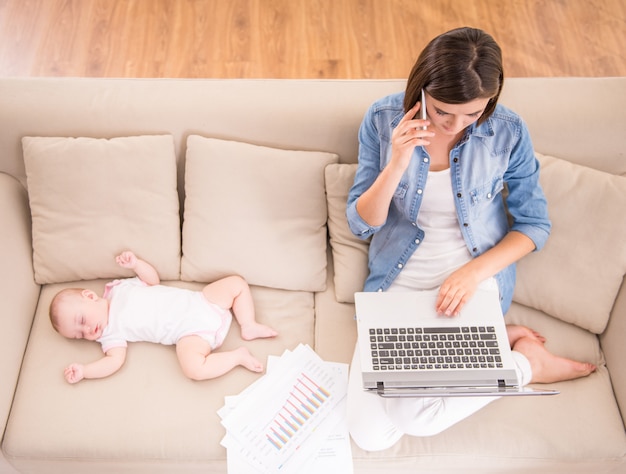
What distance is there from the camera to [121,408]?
166 cm

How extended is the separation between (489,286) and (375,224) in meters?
0.37

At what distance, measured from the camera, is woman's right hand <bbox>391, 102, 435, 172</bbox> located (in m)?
1.38

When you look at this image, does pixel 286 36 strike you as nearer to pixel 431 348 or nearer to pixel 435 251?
pixel 435 251

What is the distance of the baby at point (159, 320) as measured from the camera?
1.71m

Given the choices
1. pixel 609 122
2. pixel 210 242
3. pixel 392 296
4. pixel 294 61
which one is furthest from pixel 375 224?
pixel 294 61

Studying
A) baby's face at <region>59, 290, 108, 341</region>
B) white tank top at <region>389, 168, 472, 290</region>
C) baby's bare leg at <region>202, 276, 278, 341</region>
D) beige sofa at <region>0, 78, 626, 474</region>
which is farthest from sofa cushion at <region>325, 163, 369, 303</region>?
baby's face at <region>59, 290, 108, 341</region>

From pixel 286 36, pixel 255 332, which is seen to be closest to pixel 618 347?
pixel 255 332

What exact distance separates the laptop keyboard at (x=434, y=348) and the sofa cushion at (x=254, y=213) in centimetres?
41

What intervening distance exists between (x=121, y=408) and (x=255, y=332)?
43 centimetres

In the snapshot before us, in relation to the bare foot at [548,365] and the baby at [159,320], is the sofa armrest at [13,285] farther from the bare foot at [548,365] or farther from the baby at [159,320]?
the bare foot at [548,365]

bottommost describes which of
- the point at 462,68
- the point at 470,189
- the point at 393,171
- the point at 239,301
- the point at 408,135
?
the point at 239,301

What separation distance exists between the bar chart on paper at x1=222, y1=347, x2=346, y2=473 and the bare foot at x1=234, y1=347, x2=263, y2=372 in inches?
1.8

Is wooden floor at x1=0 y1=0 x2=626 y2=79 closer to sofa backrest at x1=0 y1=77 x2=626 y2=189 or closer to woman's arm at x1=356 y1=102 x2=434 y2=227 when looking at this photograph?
sofa backrest at x1=0 y1=77 x2=626 y2=189

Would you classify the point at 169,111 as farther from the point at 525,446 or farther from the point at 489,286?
the point at 525,446
